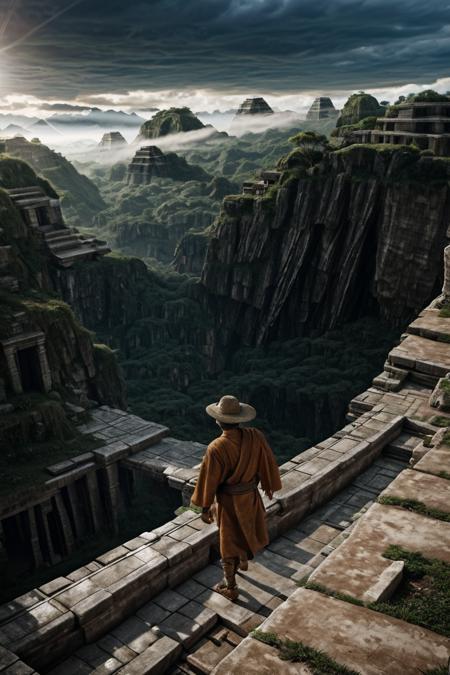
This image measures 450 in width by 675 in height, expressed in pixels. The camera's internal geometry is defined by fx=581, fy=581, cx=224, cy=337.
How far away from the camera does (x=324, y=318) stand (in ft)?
201

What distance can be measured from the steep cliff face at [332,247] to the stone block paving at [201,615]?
42.1 m

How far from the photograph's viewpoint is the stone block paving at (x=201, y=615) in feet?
25.1

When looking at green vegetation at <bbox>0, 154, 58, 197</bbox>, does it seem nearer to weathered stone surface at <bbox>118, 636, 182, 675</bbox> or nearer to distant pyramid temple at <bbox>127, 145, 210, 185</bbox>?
weathered stone surface at <bbox>118, 636, 182, 675</bbox>

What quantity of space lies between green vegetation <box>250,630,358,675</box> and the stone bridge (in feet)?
0.22

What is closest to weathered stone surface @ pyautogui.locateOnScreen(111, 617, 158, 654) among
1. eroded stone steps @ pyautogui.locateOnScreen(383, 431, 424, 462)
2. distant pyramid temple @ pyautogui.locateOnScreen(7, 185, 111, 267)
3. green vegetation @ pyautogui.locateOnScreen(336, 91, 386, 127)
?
eroded stone steps @ pyautogui.locateOnScreen(383, 431, 424, 462)

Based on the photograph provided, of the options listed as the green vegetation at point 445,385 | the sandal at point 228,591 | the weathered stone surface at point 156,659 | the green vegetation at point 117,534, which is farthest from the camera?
the green vegetation at point 117,534

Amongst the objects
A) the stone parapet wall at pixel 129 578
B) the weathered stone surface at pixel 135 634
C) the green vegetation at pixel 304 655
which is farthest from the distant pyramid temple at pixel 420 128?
the green vegetation at pixel 304 655

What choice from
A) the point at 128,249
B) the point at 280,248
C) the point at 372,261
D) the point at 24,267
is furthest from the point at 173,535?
the point at 128,249

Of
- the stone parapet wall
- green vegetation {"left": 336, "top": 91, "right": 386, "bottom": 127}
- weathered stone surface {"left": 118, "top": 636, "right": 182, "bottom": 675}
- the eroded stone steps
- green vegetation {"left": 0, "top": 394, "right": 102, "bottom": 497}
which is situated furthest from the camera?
green vegetation {"left": 336, "top": 91, "right": 386, "bottom": 127}

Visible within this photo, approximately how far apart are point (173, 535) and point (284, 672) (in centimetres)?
452

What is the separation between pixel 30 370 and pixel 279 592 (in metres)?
29.2

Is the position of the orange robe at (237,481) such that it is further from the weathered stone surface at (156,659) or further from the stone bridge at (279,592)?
the weathered stone surface at (156,659)

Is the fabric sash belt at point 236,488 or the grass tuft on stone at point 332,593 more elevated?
the fabric sash belt at point 236,488

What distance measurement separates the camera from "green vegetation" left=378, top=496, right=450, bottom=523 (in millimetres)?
7996
